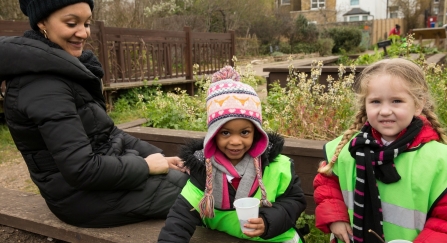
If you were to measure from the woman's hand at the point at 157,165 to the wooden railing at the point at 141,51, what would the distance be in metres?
5.25

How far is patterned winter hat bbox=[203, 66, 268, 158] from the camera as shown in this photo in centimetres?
195

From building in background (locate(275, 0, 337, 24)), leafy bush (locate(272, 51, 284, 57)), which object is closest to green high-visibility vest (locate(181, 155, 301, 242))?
leafy bush (locate(272, 51, 284, 57))

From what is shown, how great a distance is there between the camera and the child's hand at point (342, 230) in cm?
198

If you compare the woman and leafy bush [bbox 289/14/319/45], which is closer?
the woman

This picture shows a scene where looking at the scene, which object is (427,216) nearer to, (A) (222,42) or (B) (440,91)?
(B) (440,91)

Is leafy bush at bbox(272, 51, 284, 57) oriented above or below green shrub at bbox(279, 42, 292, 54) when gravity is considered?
below

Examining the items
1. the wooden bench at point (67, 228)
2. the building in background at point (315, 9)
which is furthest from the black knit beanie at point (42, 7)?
the building in background at point (315, 9)

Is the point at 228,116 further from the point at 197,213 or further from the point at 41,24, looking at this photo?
the point at 41,24

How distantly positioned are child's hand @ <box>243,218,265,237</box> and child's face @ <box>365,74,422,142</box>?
2.18 ft

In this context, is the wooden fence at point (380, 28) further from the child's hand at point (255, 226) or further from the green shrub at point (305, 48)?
the child's hand at point (255, 226)

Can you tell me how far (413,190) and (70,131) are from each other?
152cm

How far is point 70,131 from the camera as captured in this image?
1943 mm

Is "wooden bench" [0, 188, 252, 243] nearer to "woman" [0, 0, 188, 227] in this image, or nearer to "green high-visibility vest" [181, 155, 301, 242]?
"woman" [0, 0, 188, 227]

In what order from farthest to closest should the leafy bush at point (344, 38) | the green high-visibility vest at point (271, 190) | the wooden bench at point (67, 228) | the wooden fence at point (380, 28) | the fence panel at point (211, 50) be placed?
the wooden fence at point (380, 28) → the leafy bush at point (344, 38) → the fence panel at point (211, 50) → the wooden bench at point (67, 228) → the green high-visibility vest at point (271, 190)
